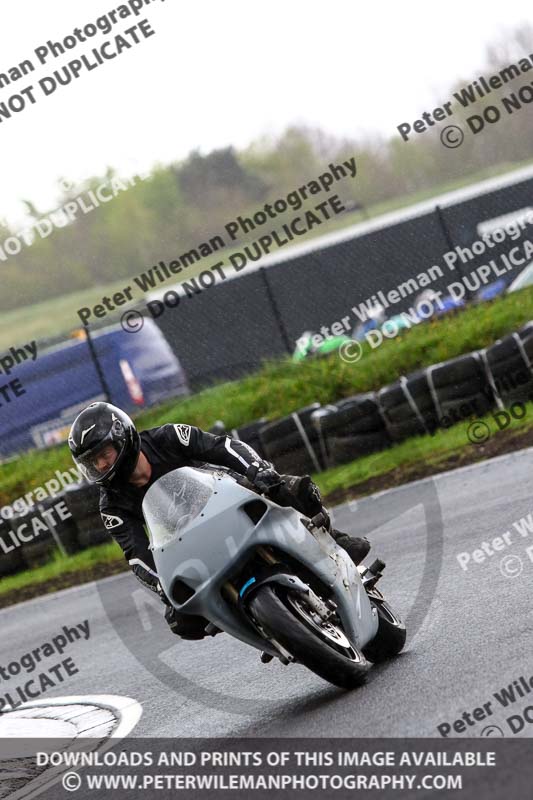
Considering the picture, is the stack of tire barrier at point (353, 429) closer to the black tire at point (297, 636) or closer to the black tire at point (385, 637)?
the black tire at point (385, 637)

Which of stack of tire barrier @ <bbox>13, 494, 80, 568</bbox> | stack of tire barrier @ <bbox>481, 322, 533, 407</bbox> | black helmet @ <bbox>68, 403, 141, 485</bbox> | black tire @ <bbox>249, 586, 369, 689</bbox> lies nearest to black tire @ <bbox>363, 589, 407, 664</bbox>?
black tire @ <bbox>249, 586, 369, 689</bbox>

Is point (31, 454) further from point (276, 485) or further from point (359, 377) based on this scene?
point (276, 485)

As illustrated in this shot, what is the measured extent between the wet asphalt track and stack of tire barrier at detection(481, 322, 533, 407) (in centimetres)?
160

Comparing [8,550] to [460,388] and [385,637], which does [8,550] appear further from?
[385,637]

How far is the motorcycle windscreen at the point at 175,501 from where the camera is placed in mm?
5836

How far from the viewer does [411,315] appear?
71.6 feet

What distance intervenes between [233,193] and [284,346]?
10.9 m

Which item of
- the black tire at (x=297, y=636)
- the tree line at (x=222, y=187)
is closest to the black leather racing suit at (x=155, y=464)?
the black tire at (x=297, y=636)

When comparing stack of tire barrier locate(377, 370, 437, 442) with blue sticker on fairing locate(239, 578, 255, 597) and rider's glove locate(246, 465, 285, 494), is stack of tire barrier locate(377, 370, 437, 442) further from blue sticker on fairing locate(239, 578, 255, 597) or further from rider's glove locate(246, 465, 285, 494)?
blue sticker on fairing locate(239, 578, 255, 597)

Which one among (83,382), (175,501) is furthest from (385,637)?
(83,382)

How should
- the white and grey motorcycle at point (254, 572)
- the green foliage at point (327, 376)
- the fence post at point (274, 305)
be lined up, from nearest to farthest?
the white and grey motorcycle at point (254, 572), the green foliage at point (327, 376), the fence post at point (274, 305)

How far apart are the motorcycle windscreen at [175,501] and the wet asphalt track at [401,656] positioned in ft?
3.12

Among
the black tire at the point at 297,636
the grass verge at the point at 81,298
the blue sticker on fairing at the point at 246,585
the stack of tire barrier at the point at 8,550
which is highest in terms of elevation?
the blue sticker on fairing at the point at 246,585

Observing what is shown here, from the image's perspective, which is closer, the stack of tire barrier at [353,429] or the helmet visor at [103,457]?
the helmet visor at [103,457]
